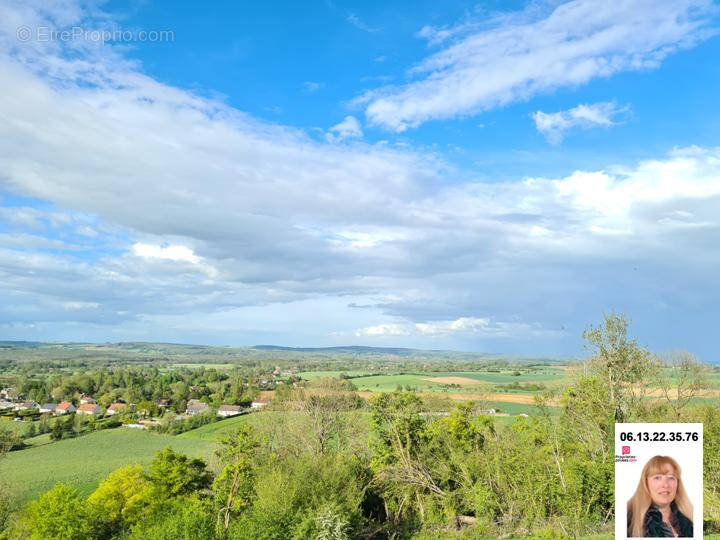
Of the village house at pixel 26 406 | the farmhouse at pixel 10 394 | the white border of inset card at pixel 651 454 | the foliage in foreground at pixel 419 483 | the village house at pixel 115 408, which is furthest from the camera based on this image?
the farmhouse at pixel 10 394

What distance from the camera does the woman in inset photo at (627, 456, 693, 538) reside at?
9.77m

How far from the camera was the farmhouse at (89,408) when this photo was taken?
8893 cm

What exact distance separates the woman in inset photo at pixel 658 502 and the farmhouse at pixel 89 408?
95.6 m

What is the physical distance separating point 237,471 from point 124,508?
33.2 ft

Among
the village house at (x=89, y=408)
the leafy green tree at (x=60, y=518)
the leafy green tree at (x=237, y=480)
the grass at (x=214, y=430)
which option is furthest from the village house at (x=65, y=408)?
the leafy green tree at (x=237, y=480)

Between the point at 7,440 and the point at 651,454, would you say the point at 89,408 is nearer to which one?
the point at 7,440

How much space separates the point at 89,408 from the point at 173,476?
7275 cm

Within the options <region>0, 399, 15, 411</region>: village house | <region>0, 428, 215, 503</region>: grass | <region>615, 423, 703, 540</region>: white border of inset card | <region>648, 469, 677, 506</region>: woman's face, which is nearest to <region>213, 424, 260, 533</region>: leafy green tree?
<region>615, 423, 703, 540</region>: white border of inset card

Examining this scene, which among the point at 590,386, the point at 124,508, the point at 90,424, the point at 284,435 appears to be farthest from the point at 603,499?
the point at 90,424

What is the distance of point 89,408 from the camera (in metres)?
90.9

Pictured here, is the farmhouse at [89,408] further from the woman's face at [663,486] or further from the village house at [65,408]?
the woman's face at [663,486]

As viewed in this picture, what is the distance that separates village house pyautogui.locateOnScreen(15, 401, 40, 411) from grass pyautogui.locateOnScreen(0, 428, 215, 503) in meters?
27.7

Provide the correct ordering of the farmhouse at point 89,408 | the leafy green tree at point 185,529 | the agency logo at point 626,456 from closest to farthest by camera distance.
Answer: the agency logo at point 626,456 → the leafy green tree at point 185,529 → the farmhouse at point 89,408

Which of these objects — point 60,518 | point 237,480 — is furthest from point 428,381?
point 60,518
